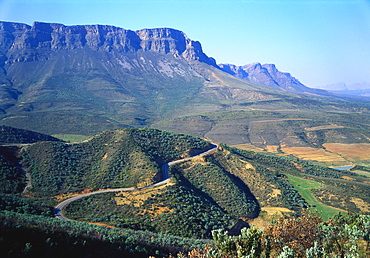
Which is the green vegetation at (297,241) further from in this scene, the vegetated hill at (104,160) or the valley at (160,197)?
the vegetated hill at (104,160)

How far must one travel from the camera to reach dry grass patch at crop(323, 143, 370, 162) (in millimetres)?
120812

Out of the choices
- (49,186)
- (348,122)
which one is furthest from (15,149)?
(348,122)

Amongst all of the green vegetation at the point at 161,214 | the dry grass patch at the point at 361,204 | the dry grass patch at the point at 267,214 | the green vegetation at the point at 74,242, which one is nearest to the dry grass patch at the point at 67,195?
the green vegetation at the point at 161,214

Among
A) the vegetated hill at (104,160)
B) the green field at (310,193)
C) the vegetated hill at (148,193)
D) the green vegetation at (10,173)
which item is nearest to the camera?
the vegetated hill at (148,193)

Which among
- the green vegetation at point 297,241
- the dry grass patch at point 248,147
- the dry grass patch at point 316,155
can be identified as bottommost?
the dry grass patch at point 316,155

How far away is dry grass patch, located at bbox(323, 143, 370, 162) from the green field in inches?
2204

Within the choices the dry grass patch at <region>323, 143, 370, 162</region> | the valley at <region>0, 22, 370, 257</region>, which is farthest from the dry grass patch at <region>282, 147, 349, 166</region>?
the dry grass patch at <region>323, 143, 370, 162</region>

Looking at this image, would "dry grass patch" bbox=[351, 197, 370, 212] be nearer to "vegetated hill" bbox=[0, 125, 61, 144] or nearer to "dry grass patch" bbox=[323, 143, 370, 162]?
"dry grass patch" bbox=[323, 143, 370, 162]

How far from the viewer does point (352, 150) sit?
129250mm

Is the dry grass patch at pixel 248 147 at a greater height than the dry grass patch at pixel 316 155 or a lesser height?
greater

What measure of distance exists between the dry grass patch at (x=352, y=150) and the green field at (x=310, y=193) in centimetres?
5597

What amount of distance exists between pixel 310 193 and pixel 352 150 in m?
76.9

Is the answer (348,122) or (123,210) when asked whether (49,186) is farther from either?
(348,122)

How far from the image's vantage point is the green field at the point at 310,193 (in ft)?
192
